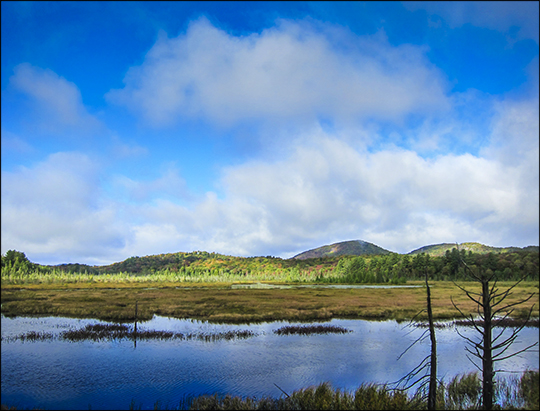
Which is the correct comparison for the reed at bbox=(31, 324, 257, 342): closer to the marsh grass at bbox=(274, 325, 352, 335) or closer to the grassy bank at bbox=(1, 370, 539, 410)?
the marsh grass at bbox=(274, 325, 352, 335)

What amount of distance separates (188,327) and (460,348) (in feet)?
95.2

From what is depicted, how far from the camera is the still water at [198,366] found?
18828 millimetres

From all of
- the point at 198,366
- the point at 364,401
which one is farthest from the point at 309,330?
the point at 364,401

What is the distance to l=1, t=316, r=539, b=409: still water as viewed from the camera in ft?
61.8

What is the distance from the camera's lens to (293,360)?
25750 mm

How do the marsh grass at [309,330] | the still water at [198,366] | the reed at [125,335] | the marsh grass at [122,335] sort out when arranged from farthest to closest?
the marsh grass at [309,330]
the reed at [125,335]
the marsh grass at [122,335]
the still water at [198,366]

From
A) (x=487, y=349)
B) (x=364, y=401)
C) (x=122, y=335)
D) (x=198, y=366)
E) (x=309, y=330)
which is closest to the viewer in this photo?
(x=487, y=349)

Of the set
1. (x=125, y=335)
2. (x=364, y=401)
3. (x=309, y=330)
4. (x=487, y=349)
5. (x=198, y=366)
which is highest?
(x=487, y=349)

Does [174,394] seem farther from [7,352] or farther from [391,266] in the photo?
[391,266]

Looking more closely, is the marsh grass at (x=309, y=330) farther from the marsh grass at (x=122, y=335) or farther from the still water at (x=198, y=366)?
the marsh grass at (x=122, y=335)

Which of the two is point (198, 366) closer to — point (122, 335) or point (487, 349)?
point (122, 335)

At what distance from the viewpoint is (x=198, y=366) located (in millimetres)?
24250

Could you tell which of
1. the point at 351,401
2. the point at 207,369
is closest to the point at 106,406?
the point at 207,369

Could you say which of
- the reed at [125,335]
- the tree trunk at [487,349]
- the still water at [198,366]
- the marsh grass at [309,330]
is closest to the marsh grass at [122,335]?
the reed at [125,335]
